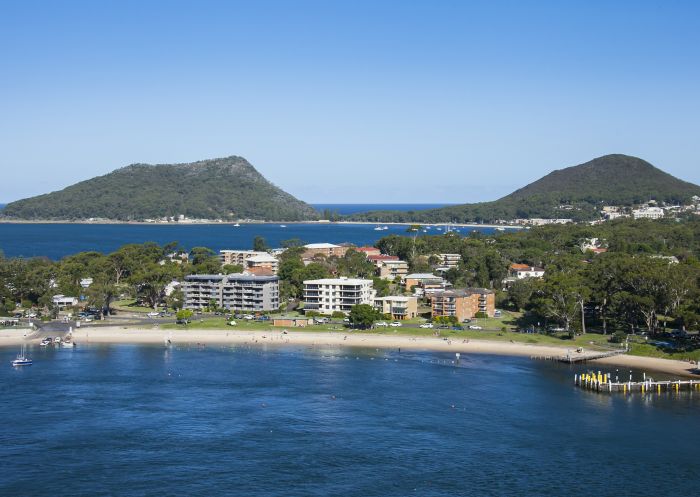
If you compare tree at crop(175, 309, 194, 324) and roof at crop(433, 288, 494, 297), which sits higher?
roof at crop(433, 288, 494, 297)

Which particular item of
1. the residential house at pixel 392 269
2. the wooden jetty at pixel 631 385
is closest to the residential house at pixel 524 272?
the residential house at pixel 392 269

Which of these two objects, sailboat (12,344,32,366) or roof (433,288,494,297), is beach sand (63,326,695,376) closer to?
sailboat (12,344,32,366)

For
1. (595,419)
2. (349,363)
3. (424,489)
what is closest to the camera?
(424,489)

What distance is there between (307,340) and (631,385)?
84.6 ft

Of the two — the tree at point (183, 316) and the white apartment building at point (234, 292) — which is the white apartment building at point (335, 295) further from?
the tree at point (183, 316)

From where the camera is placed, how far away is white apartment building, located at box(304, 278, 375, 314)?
238 ft

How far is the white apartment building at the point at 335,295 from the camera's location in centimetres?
7250

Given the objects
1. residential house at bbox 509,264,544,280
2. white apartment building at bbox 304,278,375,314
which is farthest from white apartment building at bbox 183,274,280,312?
residential house at bbox 509,264,544,280

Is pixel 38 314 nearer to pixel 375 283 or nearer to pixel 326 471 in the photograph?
pixel 375 283

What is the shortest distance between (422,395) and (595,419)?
31.5ft

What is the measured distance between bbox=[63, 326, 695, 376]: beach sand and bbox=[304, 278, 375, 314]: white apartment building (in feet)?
26.4

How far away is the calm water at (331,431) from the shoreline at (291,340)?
19.5 feet

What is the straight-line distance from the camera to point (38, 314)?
73062mm

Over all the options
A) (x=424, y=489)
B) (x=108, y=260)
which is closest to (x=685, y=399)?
(x=424, y=489)
